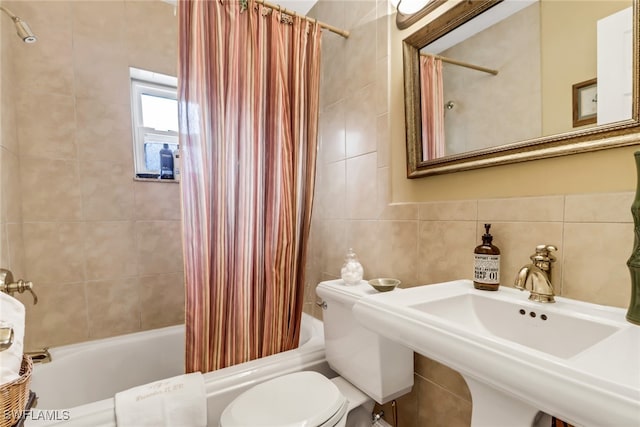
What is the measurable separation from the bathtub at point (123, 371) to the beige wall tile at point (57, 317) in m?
0.08

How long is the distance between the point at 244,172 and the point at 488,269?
0.97 m

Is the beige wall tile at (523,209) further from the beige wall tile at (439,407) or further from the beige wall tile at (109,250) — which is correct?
the beige wall tile at (109,250)

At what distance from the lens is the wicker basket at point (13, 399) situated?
2.17 ft

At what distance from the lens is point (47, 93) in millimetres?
1478

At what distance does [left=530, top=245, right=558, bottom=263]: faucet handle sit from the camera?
0.77 metres

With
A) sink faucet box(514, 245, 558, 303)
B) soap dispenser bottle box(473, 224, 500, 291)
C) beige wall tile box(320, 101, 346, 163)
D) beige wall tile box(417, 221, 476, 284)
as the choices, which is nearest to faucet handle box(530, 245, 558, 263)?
sink faucet box(514, 245, 558, 303)

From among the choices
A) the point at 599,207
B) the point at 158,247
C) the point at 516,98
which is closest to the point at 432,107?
the point at 516,98

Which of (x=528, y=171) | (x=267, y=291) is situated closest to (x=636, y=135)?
(x=528, y=171)

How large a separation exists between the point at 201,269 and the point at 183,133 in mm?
530

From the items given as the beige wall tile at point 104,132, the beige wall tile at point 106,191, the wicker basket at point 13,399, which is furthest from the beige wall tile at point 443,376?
the beige wall tile at point 104,132

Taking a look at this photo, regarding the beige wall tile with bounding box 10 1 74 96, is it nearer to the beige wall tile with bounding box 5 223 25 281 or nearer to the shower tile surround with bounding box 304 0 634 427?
the beige wall tile with bounding box 5 223 25 281

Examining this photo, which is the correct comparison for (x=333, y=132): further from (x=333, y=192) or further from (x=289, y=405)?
(x=289, y=405)

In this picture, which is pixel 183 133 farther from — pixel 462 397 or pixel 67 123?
pixel 462 397

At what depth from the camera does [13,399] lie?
2.27 ft
